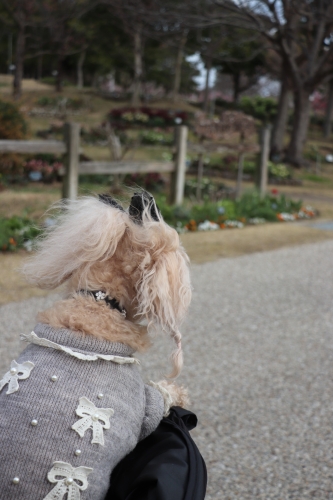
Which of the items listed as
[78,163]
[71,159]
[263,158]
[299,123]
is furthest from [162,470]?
[299,123]

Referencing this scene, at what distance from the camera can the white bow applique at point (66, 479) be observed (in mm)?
1497

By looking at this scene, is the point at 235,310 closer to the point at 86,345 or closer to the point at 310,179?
the point at 86,345

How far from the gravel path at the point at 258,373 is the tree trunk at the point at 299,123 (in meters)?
15.0

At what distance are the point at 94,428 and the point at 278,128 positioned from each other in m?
23.1

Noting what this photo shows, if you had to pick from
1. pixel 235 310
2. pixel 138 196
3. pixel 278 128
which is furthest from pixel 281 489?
pixel 278 128

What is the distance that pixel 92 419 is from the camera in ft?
5.04

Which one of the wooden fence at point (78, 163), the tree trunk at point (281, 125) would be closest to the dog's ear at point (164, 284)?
the wooden fence at point (78, 163)

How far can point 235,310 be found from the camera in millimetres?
5367

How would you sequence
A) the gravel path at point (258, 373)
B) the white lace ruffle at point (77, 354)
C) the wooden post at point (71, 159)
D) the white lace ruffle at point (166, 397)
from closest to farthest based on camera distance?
the white lace ruffle at point (77, 354), the white lace ruffle at point (166, 397), the gravel path at point (258, 373), the wooden post at point (71, 159)

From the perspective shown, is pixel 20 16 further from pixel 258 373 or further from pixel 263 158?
pixel 258 373

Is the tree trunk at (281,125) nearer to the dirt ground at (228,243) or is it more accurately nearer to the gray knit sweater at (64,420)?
the dirt ground at (228,243)

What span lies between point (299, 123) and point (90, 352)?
20791 mm

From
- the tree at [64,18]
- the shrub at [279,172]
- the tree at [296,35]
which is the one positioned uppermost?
the tree at [64,18]

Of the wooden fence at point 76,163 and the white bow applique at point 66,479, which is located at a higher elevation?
the wooden fence at point 76,163
